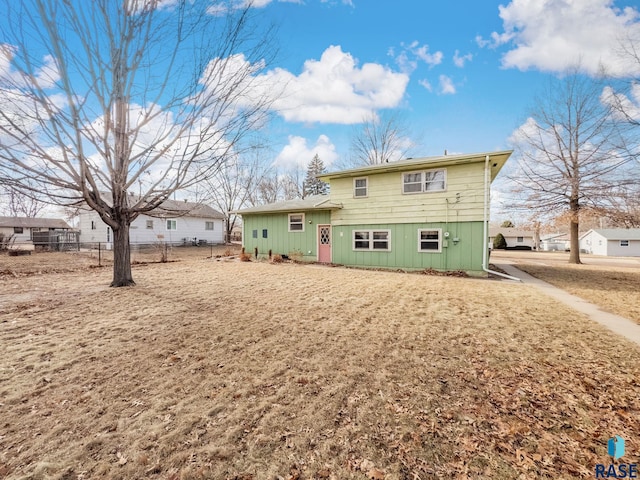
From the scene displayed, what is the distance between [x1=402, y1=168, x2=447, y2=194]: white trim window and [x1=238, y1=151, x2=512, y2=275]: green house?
0.13 feet

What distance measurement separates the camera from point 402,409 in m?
2.69

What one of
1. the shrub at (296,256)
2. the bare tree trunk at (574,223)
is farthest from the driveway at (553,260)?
the shrub at (296,256)

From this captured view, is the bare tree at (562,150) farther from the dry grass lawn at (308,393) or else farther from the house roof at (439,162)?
the dry grass lawn at (308,393)

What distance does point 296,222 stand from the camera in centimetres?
1599

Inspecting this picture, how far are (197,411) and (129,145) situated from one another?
660 cm

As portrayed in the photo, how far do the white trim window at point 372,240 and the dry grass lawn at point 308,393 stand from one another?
7.57 meters

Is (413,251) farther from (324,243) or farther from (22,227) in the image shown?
(22,227)

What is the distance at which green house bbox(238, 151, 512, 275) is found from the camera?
37.5 ft

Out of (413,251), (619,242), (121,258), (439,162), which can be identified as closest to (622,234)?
(619,242)

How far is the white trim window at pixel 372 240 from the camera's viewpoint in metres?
13.3

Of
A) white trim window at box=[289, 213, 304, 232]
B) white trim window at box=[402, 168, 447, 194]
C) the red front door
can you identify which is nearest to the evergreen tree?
white trim window at box=[289, 213, 304, 232]

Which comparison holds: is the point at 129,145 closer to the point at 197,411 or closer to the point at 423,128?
the point at 197,411

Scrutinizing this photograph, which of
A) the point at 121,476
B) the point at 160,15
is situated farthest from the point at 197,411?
the point at 160,15

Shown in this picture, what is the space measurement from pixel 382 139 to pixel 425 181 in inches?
616
